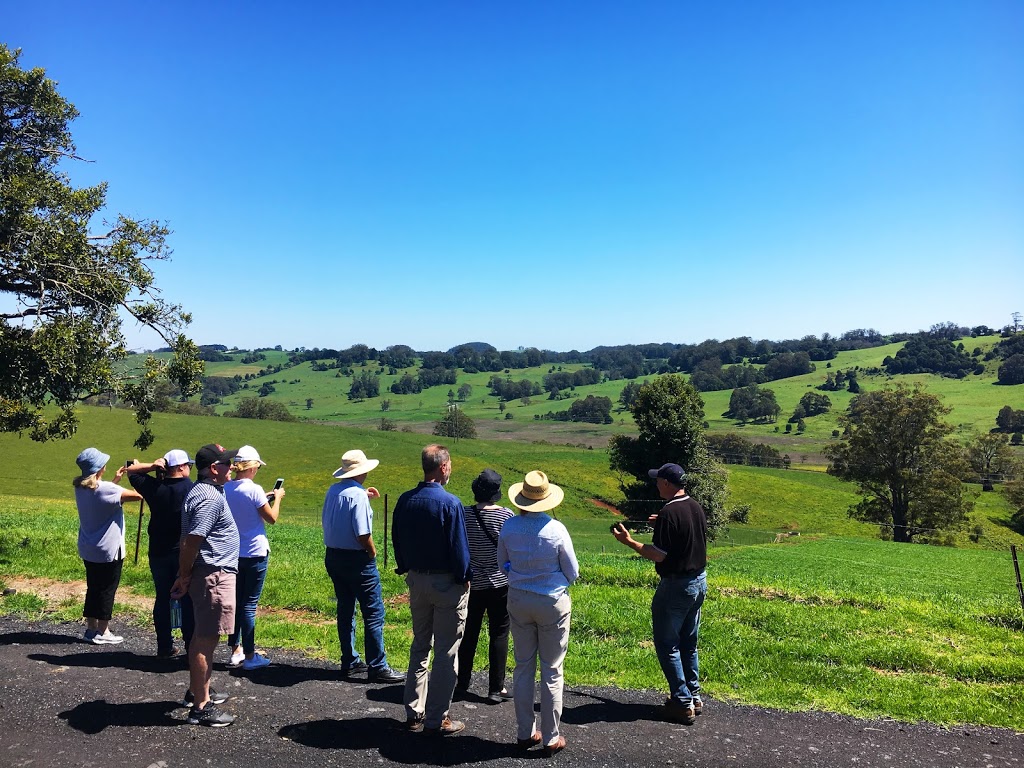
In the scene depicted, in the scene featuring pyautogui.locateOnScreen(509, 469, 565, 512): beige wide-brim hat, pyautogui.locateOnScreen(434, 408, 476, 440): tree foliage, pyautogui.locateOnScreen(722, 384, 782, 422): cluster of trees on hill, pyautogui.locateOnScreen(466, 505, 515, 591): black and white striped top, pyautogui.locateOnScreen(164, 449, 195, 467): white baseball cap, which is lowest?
pyautogui.locateOnScreen(434, 408, 476, 440): tree foliage

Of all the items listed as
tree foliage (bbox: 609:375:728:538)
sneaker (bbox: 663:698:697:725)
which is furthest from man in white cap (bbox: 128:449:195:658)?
tree foliage (bbox: 609:375:728:538)

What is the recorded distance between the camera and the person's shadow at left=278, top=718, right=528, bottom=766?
5.58m

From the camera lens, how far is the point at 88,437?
69250 millimetres

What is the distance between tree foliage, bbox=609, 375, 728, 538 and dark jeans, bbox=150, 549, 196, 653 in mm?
41896

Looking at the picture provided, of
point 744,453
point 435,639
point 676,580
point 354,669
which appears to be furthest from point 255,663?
point 744,453

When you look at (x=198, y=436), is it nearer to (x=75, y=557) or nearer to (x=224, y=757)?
(x=75, y=557)

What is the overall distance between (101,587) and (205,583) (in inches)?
124

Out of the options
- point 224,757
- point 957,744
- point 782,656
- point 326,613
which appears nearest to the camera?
point 224,757

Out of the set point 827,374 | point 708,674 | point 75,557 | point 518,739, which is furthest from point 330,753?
point 827,374

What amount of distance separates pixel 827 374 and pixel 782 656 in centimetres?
20268

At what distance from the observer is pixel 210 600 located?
609cm

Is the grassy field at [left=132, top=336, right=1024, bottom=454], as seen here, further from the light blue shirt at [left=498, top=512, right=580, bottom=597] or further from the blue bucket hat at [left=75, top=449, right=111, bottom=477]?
the blue bucket hat at [left=75, top=449, right=111, bottom=477]

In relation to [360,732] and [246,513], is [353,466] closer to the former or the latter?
[246,513]

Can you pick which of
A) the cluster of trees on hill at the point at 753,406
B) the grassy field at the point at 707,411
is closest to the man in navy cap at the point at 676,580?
the grassy field at the point at 707,411
